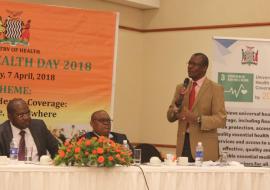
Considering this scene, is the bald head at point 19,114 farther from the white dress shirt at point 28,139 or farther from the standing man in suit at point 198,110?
the standing man in suit at point 198,110

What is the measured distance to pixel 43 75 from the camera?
21.6 ft

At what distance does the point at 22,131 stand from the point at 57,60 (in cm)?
156

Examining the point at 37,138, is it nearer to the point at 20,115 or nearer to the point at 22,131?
the point at 22,131

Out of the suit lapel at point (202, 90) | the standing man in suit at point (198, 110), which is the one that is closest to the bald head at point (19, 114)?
the standing man in suit at point (198, 110)

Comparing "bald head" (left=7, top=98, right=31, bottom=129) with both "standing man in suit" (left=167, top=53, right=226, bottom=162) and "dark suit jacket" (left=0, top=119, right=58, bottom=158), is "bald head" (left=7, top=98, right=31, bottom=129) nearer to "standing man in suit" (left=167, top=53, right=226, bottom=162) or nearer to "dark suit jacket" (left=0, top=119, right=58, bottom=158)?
"dark suit jacket" (left=0, top=119, right=58, bottom=158)

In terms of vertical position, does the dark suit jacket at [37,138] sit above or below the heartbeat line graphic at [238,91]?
below

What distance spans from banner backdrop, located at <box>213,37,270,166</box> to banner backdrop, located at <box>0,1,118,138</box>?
53.4 inches

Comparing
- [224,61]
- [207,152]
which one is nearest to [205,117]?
[207,152]

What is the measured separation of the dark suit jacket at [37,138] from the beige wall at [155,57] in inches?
120

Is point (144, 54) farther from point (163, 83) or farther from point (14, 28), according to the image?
point (14, 28)

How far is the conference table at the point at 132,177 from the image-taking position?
412 centimetres

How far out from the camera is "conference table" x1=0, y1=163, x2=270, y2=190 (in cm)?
412

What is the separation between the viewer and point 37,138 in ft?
17.7

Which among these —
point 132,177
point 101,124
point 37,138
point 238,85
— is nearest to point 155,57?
point 238,85
